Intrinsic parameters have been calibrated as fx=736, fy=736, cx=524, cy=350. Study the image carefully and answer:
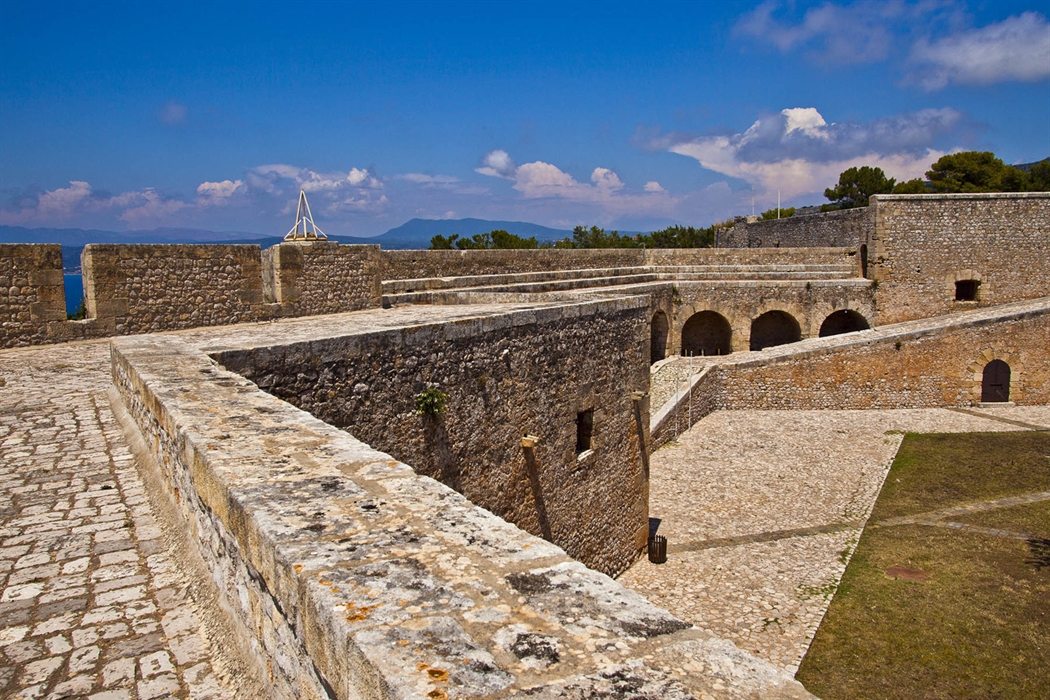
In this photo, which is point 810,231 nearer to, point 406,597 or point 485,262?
point 485,262

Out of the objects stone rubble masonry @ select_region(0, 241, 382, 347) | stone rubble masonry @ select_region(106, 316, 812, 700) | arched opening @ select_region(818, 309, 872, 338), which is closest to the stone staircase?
arched opening @ select_region(818, 309, 872, 338)

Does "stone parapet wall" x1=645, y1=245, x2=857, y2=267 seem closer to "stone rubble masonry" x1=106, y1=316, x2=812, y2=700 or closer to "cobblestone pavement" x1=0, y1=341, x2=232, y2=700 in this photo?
"cobblestone pavement" x1=0, y1=341, x2=232, y2=700

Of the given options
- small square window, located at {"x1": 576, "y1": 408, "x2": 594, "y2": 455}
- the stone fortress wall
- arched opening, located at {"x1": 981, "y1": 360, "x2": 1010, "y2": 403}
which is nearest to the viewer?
the stone fortress wall

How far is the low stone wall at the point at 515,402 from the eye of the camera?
6102 millimetres

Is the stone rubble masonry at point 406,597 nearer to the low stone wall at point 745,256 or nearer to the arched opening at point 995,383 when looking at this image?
the low stone wall at point 745,256

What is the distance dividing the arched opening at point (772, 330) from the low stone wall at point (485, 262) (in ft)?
19.0

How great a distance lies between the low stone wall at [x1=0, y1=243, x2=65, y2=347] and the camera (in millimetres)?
9461

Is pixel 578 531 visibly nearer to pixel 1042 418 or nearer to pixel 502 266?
pixel 502 266

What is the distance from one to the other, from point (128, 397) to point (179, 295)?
15.2 ft

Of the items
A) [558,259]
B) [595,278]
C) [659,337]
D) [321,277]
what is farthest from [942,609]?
[659,337]

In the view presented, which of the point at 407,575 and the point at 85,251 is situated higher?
the point at 85,251

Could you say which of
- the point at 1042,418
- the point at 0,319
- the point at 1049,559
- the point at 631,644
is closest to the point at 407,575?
the point at 631,644

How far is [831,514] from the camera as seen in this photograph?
42.7ft

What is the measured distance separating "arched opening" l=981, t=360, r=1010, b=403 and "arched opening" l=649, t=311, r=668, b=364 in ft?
33.6
